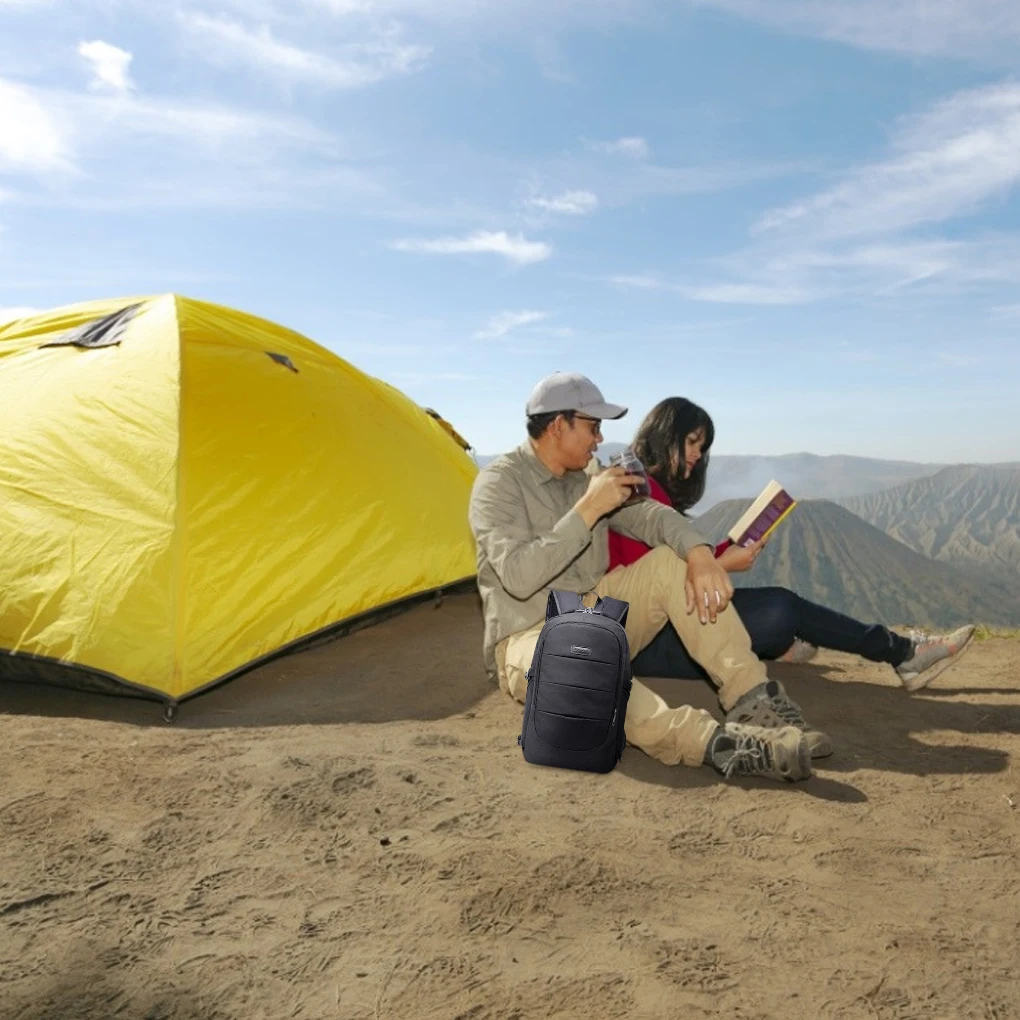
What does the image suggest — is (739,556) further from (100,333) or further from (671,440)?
(100,333)

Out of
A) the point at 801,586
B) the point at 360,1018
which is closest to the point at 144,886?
the point at 360,1018

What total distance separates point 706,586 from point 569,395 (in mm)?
1089

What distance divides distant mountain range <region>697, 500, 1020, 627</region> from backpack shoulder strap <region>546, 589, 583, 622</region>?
4270 inches

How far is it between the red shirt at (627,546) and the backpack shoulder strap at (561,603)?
30.4 inches

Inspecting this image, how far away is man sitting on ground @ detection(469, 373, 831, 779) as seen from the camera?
12.4 ft

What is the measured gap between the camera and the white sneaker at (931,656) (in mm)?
5102

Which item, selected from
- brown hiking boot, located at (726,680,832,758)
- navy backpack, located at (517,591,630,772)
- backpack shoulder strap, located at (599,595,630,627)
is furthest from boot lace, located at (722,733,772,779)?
backpack shoulder strap, located at (599,595,630,627)

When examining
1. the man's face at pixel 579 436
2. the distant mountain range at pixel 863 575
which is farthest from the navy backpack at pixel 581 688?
the distant mountain range at pixel 863 575

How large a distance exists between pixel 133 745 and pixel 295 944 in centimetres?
219

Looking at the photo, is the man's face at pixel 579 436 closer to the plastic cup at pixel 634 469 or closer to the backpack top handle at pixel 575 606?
the plastic cup at pixel 634 469

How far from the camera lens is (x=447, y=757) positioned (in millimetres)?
4027

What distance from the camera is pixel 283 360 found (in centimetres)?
687

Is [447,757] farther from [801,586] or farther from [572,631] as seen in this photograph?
[801,586]

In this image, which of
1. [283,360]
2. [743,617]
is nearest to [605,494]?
[743,617]
